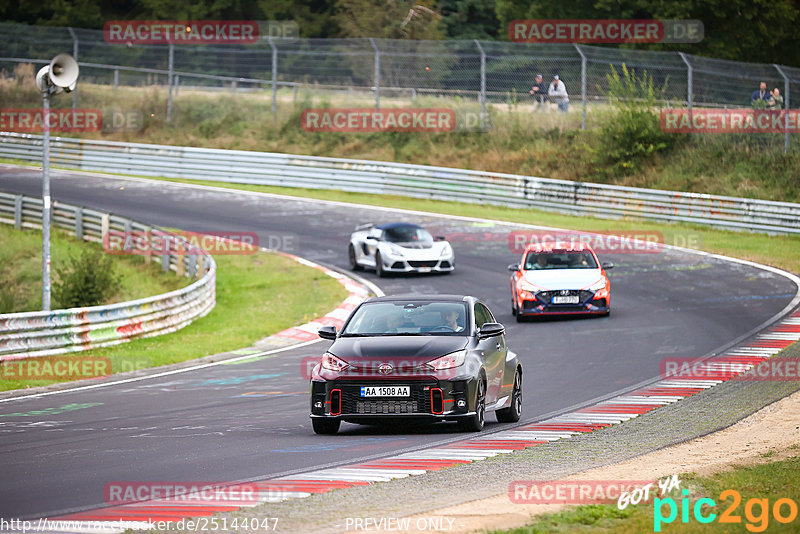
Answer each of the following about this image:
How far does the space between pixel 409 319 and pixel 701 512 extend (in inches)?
200

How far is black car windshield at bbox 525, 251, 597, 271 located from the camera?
73.8 feet

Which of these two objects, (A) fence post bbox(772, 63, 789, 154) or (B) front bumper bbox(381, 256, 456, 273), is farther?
(A) fence post bbox(772, 63, 789, 154)

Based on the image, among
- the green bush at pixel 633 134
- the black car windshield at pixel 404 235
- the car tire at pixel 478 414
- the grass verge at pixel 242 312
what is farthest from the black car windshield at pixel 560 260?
the green bush at pixel 633 134

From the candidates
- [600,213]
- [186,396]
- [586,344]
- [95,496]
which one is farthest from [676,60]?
[95,496]

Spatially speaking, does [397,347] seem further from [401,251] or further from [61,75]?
[401,251]

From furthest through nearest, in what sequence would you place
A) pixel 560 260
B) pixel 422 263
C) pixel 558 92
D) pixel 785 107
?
pixel 558 92
pixel 785 107
pixel 422 263
pixel 560 260

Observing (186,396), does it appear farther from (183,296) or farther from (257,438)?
(183,296)

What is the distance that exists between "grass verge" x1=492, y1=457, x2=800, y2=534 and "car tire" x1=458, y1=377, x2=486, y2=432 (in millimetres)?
3066

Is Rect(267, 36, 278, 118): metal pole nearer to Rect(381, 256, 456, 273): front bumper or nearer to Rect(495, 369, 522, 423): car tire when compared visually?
Rect(381, 256, 456, 273): front bumper

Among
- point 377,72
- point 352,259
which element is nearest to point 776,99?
point 377,72

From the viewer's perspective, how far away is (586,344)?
19.1 meters

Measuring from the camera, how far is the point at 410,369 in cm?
1138

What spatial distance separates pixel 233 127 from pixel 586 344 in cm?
3292

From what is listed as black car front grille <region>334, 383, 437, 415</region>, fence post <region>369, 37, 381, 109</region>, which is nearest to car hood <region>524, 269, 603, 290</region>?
black car front grille <region>334, 383, 437, 415</region>
